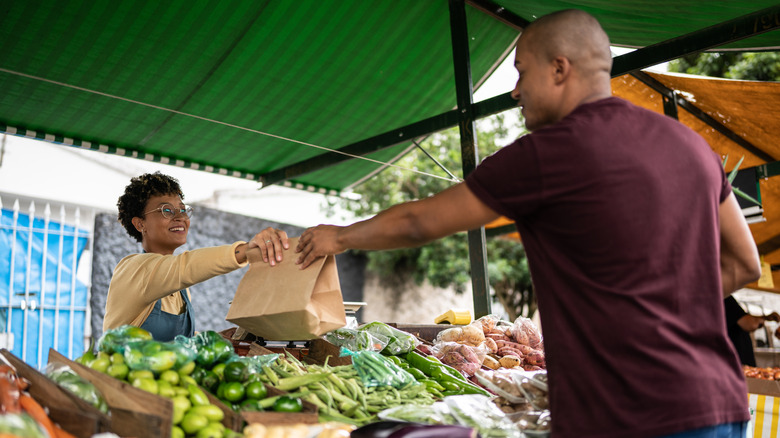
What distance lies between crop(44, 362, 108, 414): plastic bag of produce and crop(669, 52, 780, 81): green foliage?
13.5 meters

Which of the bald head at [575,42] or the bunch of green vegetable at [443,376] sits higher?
the bald head at [575,42]

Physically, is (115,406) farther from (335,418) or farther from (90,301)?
(90,301)

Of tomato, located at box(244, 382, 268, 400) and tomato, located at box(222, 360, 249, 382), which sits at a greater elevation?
tomato, located at box(222, 360, 249, 382)

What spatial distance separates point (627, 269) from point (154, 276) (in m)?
2.22

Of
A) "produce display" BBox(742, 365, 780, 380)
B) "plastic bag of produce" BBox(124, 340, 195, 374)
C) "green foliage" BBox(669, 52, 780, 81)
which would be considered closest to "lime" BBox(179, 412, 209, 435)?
"plastic bag of produce" BBox(124, 340, 195, 374)

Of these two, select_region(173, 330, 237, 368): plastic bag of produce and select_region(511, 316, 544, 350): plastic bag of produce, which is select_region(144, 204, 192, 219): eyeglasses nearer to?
select_region(173, 330, 237, 368): plastic bag of produce

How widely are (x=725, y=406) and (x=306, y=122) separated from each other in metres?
5.72

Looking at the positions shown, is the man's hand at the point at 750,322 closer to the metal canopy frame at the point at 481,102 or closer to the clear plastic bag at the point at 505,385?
the metal canopy frame at the point at 481,102

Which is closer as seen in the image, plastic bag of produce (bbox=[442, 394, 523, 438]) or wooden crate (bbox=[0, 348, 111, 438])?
wooden crate (bbox=[0, 348, 111, 438])

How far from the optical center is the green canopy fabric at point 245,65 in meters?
4.75

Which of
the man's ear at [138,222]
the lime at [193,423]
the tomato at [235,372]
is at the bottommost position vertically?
the lime at [193,423]

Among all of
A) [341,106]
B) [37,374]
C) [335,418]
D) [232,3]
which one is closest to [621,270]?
[335,418]

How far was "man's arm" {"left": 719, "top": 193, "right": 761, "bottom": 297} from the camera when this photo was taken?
1.88 metres

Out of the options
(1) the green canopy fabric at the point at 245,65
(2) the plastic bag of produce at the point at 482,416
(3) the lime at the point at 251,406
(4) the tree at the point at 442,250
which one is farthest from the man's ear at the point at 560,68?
(4) the tree at the point at 442,250
